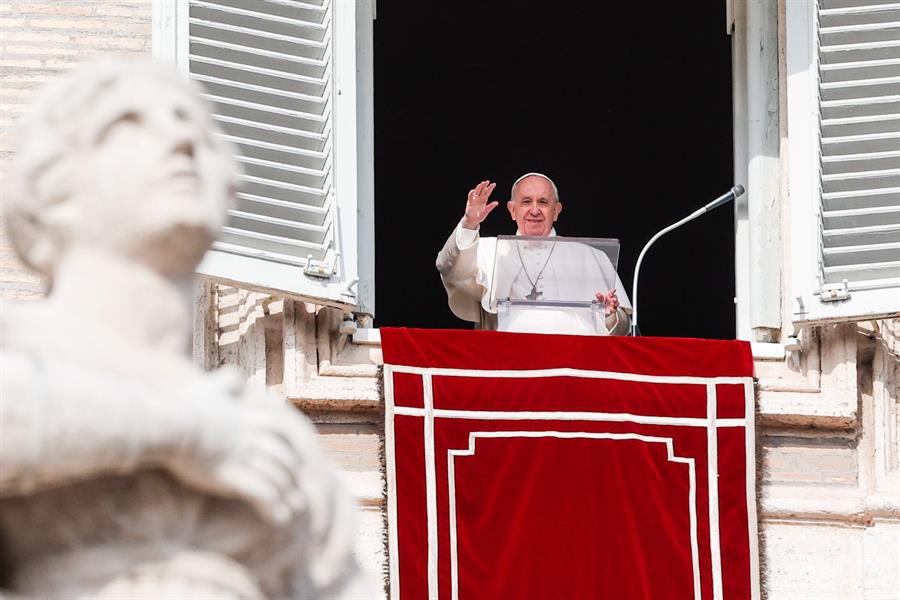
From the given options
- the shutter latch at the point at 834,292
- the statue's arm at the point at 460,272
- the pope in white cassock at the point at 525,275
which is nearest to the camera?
the shutter latch at the point at 834,292

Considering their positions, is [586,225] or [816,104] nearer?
[816,104]

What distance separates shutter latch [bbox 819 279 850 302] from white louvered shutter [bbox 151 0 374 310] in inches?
53.7

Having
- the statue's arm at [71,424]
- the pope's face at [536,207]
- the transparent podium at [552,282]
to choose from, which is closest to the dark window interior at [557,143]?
the pope's face at [536,207]

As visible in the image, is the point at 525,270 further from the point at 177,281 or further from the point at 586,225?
the point at 177,281

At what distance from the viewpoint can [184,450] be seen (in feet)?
11.5

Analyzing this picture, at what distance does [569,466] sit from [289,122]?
4.27 ft

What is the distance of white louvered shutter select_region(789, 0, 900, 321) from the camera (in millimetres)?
9328

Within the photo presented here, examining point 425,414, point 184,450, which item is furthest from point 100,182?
point 425,414

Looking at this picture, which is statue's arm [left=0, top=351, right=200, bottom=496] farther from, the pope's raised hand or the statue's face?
the pope's raised hand

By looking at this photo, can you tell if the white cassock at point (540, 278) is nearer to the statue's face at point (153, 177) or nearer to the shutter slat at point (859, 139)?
the shutter slat at point (859, 139)

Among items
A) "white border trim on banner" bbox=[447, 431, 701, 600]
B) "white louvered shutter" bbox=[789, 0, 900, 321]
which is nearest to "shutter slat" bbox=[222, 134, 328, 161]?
"white border trim on banner" bbox=[447, 431, 701, 600]

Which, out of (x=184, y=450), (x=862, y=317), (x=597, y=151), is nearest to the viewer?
(x=184, y=450)

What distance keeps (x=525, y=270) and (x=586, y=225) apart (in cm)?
486

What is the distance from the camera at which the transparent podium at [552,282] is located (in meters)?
9.73
